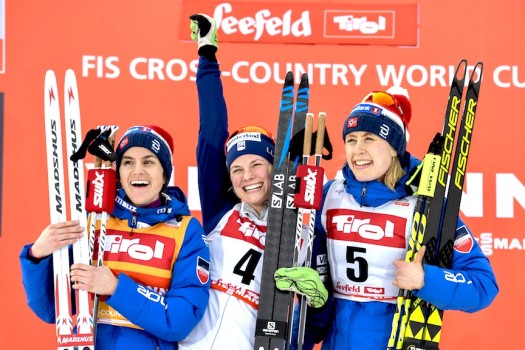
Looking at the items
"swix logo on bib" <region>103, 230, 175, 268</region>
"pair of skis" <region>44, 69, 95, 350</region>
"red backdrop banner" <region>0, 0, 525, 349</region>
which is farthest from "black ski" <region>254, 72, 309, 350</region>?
"red backdrop banner" <region>0, 0, 525, 349</region>

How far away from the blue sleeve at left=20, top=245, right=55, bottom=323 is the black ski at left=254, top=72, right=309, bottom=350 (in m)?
0.66

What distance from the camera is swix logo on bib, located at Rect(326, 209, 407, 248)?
2.35 metres

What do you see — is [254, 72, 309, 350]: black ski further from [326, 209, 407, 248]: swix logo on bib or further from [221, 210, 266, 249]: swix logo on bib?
[326, 209, 407, 248]: swix logo on bib

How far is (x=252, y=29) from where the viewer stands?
13.4 feet

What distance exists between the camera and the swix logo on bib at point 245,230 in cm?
247

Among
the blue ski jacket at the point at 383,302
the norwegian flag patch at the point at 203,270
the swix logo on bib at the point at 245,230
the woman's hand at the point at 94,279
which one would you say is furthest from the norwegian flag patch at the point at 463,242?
the woman's hand at the point at 94,279

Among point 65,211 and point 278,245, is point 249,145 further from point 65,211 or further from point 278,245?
point 65,211

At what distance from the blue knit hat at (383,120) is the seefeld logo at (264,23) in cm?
164

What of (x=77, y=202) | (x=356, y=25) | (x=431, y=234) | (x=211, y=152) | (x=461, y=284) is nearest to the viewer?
(x=461, y=284)

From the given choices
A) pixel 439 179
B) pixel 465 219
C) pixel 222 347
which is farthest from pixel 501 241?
pixel 222 347

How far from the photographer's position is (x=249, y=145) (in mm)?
2543

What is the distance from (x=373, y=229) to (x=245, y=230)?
0.42m

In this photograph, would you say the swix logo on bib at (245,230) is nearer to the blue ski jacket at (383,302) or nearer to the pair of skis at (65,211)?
the blue ski jacket at (383,302)

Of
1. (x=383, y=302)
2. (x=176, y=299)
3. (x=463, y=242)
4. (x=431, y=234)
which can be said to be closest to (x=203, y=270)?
(x=176, y=299)
